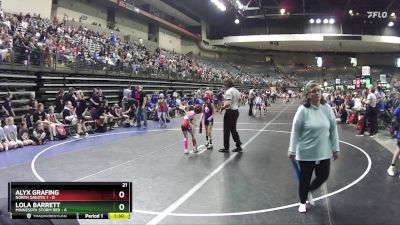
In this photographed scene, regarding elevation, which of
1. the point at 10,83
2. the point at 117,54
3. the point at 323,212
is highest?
the point at 117,54

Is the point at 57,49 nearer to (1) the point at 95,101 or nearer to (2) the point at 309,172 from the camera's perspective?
(1) the point at 95,101

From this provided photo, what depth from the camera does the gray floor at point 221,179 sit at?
5320 mm

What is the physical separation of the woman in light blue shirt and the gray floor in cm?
69

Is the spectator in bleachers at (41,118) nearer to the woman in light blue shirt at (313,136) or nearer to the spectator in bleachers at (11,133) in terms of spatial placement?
the spectator in bleachers at (11,133)

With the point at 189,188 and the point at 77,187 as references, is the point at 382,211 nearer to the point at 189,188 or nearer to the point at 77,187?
the point at 189,188

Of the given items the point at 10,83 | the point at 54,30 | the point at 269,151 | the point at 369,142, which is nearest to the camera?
the point at 269,151

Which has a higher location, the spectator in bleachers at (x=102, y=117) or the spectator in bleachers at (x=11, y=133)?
the spectator in bleachers at (x=102, y=117)

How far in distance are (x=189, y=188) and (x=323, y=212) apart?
2420 mm

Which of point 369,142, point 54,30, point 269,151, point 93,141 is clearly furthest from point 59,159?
point 54,30

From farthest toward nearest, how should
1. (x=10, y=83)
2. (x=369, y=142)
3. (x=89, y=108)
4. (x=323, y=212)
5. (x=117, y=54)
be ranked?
(x=117, y=54) → (x=89, y=108) → (x=10, y=83) → (x=369, y=142) → (x=323, y=212)

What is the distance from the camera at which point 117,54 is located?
81.8 ft

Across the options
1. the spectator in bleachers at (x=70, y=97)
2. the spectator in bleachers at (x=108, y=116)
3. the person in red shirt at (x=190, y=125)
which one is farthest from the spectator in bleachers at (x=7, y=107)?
the person in red shirt at (x=190, y=125)
